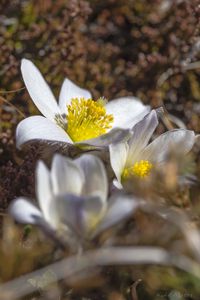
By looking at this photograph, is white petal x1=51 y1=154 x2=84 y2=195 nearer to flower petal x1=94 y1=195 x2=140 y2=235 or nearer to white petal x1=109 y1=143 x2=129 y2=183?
flower petal x1=94 y1=195 x2=140 y2=235

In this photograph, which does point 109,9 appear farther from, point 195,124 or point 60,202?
point 60,202

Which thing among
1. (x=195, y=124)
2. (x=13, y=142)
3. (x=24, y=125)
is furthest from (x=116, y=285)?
(x=195, y=124)

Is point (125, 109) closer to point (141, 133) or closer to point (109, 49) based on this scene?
point (141, 133)

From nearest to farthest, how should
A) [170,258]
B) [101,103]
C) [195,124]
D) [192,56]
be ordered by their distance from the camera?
[170,258]
[101,103]
[195,124]
[192,56]

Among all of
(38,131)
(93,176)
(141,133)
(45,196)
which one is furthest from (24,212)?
(141,133)

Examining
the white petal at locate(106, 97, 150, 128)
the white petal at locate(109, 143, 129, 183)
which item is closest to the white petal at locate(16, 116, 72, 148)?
the white petal at locate(109, 143, 129, 183)

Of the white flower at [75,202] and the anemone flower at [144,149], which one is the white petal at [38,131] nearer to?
the anemone flower at [144,149]

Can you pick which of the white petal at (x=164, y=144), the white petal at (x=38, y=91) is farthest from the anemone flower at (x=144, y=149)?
the white petal at (x=38, y=91)
